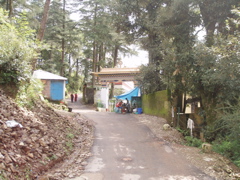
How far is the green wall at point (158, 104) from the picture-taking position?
469 inches

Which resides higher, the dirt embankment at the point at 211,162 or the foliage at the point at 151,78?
the foliage at the point at 151,78

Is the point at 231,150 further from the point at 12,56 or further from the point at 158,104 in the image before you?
the point at 12,56

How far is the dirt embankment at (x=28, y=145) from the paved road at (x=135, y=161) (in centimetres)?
52

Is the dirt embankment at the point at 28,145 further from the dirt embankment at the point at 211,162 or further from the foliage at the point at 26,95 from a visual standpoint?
the dirt embankment at the point at 211,162

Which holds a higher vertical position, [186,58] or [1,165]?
[186,58]

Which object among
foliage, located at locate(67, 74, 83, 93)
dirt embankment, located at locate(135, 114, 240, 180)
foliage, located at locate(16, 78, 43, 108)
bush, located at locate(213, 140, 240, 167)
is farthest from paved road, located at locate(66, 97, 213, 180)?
foliage, located at locate(67, 74, 83, 93)

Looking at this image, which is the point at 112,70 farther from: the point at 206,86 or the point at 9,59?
the point at 9,59

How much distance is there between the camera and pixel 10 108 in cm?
629

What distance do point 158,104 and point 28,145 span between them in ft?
32.0

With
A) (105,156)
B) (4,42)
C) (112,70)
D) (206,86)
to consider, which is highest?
(112,70)

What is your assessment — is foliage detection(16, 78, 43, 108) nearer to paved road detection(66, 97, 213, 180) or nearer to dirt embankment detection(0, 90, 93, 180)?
dirt embankment detection(0, 90, 93, 180)

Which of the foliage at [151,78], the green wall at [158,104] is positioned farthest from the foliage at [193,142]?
the foliage at [151,78]

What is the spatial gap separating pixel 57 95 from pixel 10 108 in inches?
575

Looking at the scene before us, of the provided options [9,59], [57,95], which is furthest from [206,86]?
[57,95]
